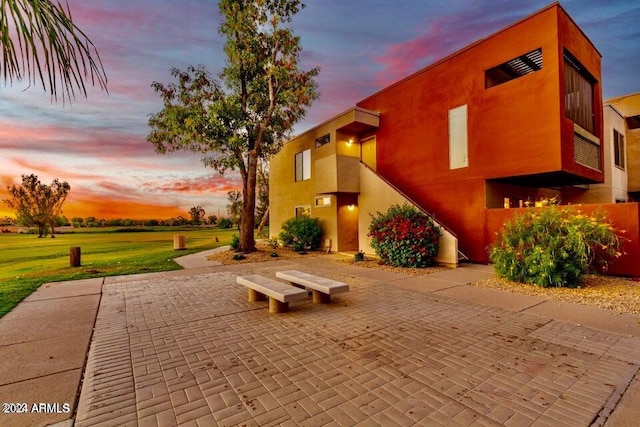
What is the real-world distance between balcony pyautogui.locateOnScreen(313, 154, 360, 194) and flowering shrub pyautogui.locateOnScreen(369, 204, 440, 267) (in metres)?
2.72

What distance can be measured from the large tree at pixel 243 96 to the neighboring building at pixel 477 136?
2.83 m

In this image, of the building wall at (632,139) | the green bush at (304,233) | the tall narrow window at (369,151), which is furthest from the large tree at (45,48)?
the building wall at (632,139)

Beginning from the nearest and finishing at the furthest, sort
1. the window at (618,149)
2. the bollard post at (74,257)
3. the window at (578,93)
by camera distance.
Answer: the window at (578,93) → the bollard post at (74,257) → the window at (618,149)

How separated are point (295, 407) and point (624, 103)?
21755 millimetres

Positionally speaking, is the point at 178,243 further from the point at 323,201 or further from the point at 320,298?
the point at 320,298

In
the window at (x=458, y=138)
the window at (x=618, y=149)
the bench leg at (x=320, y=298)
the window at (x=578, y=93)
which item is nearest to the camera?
the bench leg at (x=320, y=298)

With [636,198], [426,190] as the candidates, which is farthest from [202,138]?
[636,198]

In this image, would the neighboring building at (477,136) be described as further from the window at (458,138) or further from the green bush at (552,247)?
the green bush at (552,247)

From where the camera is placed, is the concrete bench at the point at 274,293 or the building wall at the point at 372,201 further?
the building wall at the point at 372,201

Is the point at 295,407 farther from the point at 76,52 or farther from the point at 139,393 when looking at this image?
the point at 76,52

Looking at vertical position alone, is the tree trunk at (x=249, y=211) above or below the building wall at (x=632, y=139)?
below

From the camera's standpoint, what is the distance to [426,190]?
11.9m

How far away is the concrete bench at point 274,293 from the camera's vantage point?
4.68 m

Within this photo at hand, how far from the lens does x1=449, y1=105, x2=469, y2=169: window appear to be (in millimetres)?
10672
